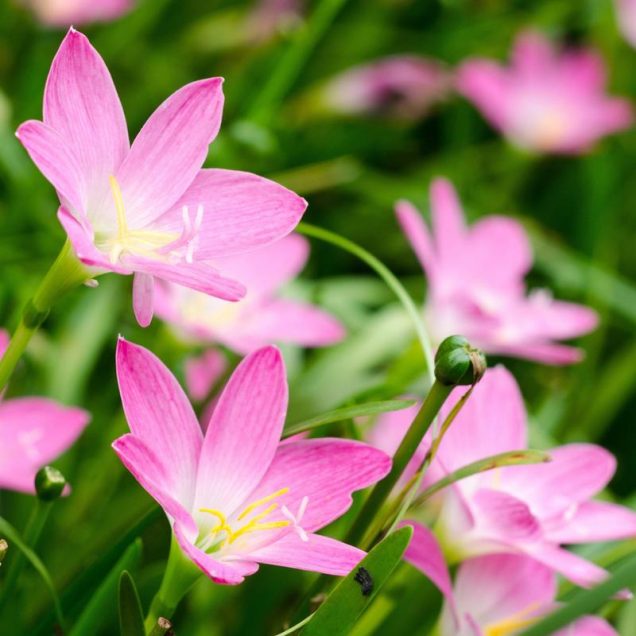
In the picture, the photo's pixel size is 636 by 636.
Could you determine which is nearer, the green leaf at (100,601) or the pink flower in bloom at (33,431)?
the green leaf at (100,601)

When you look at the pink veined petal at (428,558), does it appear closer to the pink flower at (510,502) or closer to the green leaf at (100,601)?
the pink flower at (510,502)

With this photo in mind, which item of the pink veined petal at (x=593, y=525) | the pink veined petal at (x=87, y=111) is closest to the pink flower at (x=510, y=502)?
the pink veined petal at (x=593, y=525)

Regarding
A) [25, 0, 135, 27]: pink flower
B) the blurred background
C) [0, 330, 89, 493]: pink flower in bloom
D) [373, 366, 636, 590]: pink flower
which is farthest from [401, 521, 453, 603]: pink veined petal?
[25, 0, 135, 27]: pink flower

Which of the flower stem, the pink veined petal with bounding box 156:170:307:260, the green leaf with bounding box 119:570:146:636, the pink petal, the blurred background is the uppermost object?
the pink veined petal with bounding box 156:170:307:260

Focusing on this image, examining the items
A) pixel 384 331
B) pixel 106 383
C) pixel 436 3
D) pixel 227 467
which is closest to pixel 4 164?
pixel 106 383

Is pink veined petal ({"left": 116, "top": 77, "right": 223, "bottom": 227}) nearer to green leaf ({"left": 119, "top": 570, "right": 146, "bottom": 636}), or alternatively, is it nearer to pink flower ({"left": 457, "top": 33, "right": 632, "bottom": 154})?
green leaf ({"left": 119, "top": 570, "right": 146, "bottom": 636})
